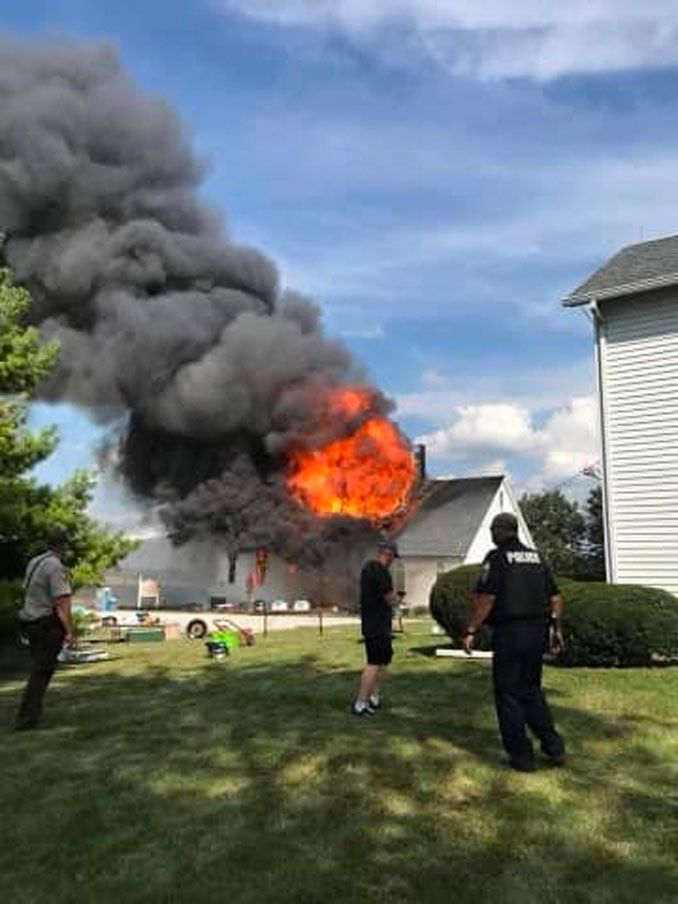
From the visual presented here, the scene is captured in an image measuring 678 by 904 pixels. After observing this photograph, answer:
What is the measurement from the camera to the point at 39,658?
8547mm

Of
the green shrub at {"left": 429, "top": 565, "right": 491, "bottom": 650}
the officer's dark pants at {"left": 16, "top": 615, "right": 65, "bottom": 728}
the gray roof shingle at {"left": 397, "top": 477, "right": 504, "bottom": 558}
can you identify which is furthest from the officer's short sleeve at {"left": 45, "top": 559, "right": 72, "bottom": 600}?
the gray roof shingle at {"left": 397, "top": 477, "right": 504, "bottom": 558}

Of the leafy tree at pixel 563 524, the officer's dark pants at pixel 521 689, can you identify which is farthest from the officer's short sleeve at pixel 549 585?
the leafy tree at pixel 563 524

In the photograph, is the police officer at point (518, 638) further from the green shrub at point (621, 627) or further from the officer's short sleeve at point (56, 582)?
the green shrub at point (621, 627)

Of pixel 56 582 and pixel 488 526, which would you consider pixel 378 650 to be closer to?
pixel 56 582

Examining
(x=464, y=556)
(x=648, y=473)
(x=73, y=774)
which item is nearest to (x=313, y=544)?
(x=464, y=556)

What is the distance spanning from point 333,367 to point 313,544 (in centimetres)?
761

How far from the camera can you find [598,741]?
7203 millimetres

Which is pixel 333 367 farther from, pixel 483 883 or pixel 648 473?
pixel 483 883

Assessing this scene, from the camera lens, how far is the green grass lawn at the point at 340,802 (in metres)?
4.59

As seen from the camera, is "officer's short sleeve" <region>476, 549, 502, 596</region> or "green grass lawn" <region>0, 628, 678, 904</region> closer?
"green grass lawn" <region>0, 628, 678, 904</region>

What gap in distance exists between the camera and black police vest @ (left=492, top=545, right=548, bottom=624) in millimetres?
6418

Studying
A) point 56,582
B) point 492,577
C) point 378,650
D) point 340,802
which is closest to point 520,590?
point 492,577

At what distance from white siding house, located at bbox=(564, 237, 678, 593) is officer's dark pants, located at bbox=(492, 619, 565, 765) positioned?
29.3 feet

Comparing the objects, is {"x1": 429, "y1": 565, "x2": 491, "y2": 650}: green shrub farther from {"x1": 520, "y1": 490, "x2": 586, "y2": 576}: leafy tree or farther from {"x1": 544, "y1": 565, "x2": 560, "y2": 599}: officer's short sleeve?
{"x1": 520, "y1": 490, "x2": 586, "y2": 576}: leafy tree
